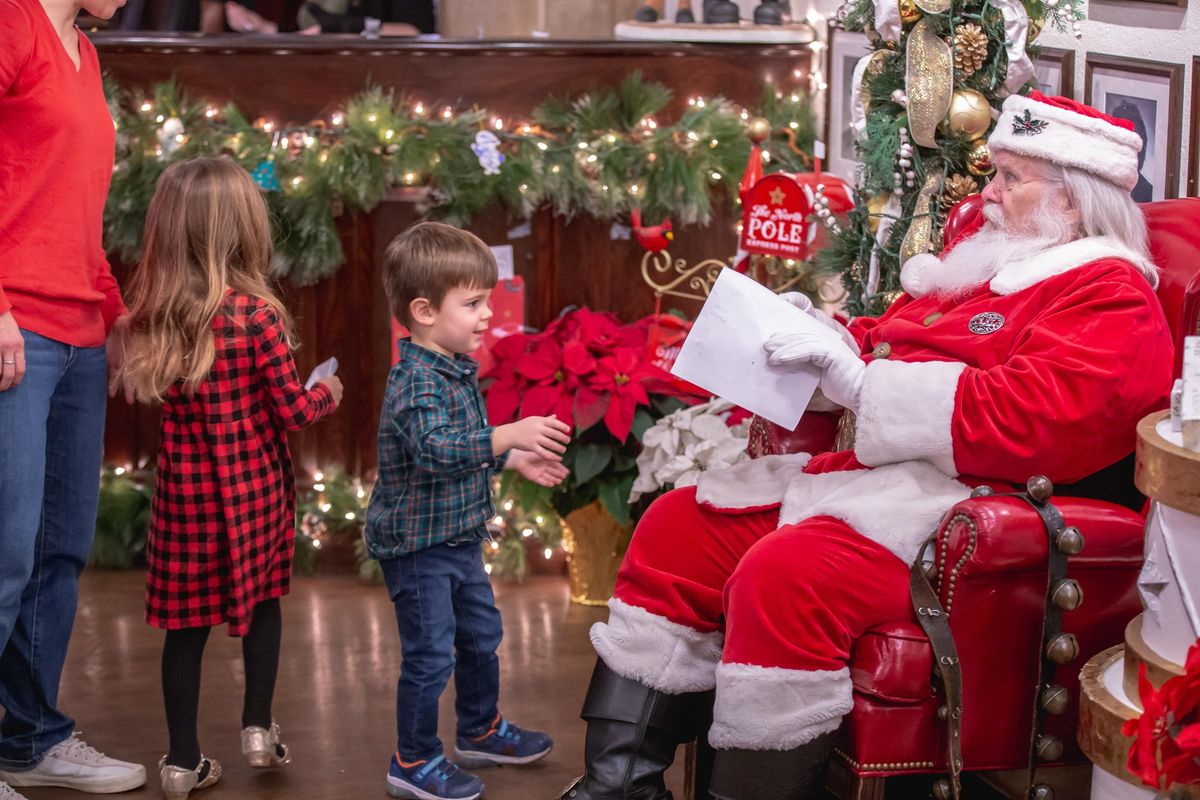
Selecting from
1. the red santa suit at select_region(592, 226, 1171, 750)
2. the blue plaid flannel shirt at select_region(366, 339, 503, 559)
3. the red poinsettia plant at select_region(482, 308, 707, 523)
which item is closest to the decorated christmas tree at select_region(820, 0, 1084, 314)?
the red santa suit at select_region(592, 226, 1171, 750)

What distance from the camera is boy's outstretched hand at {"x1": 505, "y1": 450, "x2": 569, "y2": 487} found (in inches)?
110

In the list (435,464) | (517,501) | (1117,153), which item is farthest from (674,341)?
(1117,153)

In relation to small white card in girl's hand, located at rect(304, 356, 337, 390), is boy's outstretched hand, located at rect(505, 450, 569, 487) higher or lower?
lower

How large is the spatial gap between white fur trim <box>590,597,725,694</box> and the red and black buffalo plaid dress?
766 millimetres

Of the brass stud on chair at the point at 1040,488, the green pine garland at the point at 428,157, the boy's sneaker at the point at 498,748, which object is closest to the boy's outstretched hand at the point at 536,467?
the boy's sneaker at the point at 498,748

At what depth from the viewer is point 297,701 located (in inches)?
138

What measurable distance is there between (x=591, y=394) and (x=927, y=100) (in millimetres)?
1226

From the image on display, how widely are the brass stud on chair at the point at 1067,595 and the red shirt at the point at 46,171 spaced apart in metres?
1.77

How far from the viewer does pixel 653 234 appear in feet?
13.5

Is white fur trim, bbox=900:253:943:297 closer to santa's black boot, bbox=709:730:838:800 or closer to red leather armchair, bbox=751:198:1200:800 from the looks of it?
red leather armchair, bbox=751:198:1200:800

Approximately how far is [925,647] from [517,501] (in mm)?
2071

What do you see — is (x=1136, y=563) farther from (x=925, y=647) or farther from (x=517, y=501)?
(x=517, y=501)

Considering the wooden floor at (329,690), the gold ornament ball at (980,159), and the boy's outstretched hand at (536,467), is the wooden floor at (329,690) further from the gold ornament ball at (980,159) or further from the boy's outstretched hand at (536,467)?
the gold ornament ball at (980,159)

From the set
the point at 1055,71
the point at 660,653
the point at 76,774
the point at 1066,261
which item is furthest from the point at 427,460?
the point at 1055,71
